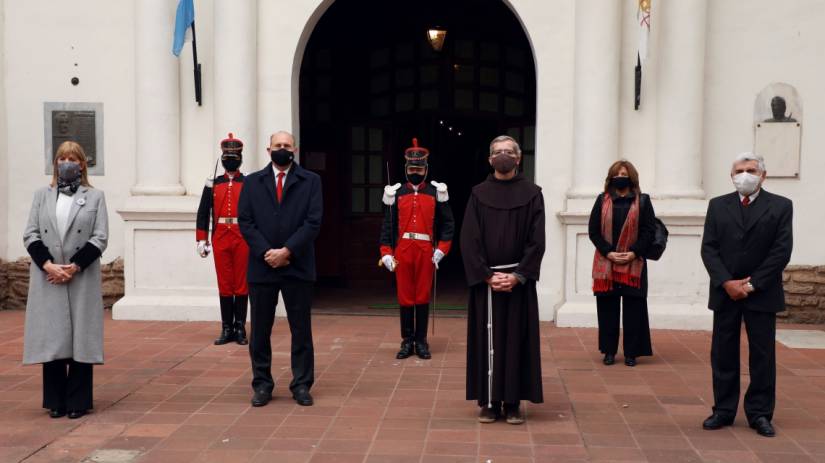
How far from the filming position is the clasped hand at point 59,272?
17.6 ft

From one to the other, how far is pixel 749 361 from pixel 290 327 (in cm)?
304

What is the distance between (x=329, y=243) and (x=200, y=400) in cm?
643

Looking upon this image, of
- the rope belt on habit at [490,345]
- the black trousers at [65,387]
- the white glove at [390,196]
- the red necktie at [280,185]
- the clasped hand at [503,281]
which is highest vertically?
the red necktie at [280,185]

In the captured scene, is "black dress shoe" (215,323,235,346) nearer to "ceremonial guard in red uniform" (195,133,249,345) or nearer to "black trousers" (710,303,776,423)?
"ceremonial guard in red uniform" (195,133,249,345)

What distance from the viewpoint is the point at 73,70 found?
9.88 metres

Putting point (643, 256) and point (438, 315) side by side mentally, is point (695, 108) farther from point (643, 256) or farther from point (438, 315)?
point (438, 315)

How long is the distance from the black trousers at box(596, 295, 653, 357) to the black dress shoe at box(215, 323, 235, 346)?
3.48 metres

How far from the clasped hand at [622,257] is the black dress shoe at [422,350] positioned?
1778 millimetres

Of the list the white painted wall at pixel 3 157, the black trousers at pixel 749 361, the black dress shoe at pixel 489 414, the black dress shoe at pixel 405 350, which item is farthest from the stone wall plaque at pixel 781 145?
the white painted wall at pixel 3 157

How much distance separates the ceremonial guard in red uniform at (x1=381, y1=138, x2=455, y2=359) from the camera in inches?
293

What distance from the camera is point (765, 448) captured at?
16.1 feet

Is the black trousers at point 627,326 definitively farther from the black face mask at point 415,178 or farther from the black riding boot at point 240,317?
the black riding boot at point 240,317

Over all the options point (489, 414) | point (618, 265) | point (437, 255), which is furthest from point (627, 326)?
point (489, 414)

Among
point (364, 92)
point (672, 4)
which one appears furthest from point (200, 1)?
point (672, 4)
